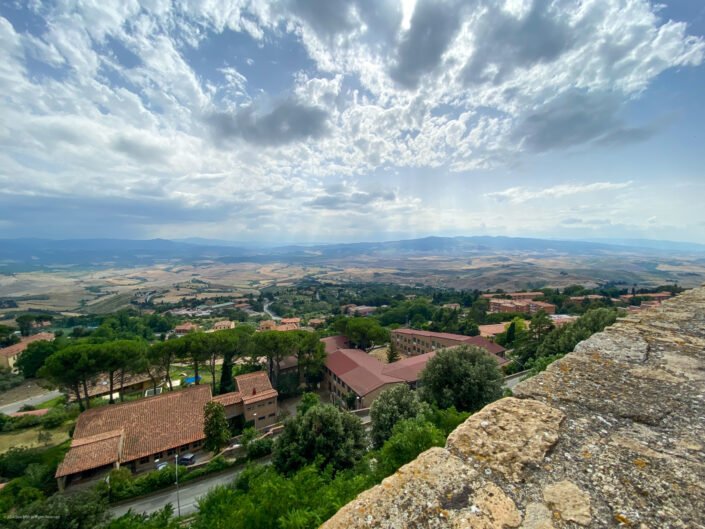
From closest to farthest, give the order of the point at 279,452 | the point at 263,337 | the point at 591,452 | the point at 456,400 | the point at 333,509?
the point at 591,452
the point at 333,509
the point at 279,452
the point at 456,400
the point at 263,337

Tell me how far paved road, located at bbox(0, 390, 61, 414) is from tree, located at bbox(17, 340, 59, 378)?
19.7ft

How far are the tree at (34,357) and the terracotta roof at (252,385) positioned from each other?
105 ft

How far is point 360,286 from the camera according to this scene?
164 meters

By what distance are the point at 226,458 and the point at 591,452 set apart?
78.4ft

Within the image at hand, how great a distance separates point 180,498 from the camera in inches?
681

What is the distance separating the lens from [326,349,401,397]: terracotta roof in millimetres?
28172

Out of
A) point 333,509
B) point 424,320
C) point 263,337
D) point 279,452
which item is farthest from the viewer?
point 424,320

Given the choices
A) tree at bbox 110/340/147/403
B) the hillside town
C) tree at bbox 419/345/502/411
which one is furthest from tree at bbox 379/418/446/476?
tree at bbox 110/340/147/403

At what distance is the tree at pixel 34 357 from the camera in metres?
40.9

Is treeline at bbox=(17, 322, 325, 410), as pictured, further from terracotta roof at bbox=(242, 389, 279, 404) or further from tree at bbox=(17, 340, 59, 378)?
tree at bbox=(17, 340, 59, 378)

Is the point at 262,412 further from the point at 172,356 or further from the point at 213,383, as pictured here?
the point at 172,356

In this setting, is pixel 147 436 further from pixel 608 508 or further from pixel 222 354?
pixel 608 508

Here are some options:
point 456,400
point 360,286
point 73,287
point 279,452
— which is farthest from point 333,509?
point 73,287

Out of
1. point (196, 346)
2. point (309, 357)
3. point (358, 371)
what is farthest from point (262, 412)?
point (196, 346)
